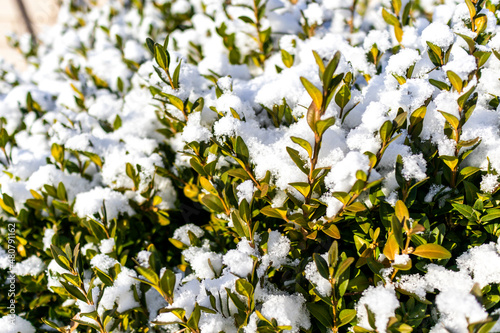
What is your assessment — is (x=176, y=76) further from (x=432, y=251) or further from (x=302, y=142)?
(x=432, y=251)

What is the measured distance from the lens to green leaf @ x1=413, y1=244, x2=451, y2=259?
0.95 meters

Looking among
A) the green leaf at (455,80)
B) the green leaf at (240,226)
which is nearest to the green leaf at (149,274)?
the green leaf at (240,226)

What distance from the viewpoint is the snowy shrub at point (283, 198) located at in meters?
1.01

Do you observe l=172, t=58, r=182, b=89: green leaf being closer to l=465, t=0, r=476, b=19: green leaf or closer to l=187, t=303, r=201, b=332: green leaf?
l=187, t=303, r=201, b=332: green leaf

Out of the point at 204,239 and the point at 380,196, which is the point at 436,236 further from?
the point at 204,239

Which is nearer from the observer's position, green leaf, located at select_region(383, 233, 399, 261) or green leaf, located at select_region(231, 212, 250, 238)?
green leaf, located at select_region(383, 233, 399, 261)

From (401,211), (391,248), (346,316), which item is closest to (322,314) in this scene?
(346,316)

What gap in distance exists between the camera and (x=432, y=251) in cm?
95

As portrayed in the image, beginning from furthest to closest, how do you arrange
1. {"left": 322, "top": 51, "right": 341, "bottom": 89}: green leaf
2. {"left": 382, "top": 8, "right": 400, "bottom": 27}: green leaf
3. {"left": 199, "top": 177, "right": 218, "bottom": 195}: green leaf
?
{"left": 382, "top": 8, "right": 400, "bottom": 27}: green leaf → {"left": 199, "top": 177, "right": 218, "bottom": 195}: green leaf → {"left": 322, "top": 51, "right": 341, "bottom": 89}: green leaf

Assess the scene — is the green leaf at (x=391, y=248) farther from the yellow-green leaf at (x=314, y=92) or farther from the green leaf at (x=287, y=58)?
the green leaf at (x=287, y=58)

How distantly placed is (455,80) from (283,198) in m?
0.65

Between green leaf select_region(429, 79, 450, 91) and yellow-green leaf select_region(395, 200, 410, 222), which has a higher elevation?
green leaf select_region(429, 79, 450, 91)

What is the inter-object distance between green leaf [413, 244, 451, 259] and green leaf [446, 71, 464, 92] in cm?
50

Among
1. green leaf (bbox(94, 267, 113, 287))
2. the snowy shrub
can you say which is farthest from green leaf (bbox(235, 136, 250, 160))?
green leaf (bbox(94, 267, 113, 287))
